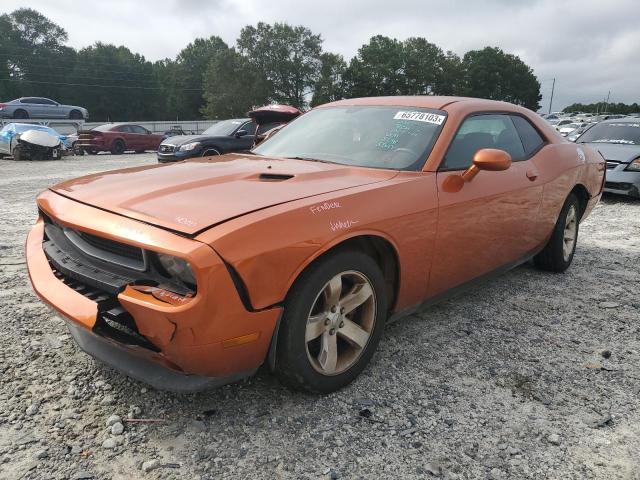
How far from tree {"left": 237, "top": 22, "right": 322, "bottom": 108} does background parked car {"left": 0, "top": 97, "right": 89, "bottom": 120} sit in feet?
116

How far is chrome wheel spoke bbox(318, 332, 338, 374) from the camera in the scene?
234 cm

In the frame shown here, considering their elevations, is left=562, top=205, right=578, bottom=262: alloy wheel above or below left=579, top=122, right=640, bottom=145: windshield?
below

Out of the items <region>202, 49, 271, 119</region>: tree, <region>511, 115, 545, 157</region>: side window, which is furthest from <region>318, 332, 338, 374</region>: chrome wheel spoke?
<region>202, 49, 271, 119</region>: tree

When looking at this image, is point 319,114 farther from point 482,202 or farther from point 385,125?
point 482,202

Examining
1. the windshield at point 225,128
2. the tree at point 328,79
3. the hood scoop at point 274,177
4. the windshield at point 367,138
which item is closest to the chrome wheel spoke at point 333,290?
the hood scoop at point 274,177

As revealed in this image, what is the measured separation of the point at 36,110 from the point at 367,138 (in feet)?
116

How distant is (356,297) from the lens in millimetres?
2432

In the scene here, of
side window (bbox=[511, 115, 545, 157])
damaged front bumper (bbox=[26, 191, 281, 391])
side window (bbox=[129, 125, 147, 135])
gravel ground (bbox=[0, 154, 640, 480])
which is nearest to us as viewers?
damaged front bumper (bbox=[26, 191, 281, 391])

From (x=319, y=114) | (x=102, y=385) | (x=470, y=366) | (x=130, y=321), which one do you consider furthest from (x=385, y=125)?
(x=102, y=385)

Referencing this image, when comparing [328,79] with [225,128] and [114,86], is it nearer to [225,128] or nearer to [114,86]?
[114,86]

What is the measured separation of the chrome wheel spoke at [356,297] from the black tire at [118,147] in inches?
839

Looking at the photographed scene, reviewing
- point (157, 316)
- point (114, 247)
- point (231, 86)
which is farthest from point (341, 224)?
point (231, 86)

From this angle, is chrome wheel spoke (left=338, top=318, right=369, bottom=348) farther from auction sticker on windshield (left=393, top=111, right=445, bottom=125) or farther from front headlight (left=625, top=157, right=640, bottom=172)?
front headlight (left=625, top=157, right=640, bottom=172)

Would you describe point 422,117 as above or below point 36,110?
below
